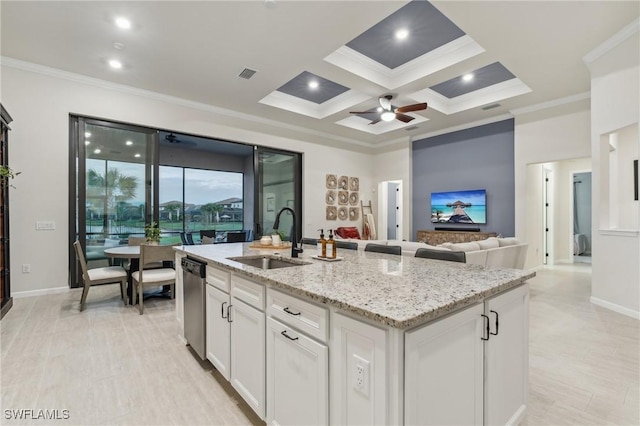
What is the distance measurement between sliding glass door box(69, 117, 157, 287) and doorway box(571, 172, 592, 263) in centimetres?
1057

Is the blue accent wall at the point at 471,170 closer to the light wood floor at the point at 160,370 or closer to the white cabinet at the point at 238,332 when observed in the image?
the light wood floor at the point at 160,370

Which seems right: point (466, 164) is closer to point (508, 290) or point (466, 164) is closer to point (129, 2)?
point (508, 290)

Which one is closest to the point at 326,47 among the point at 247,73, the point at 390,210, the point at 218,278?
the point at 247,73

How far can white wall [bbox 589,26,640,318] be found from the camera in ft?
11.6

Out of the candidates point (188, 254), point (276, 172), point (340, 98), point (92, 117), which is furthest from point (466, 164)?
point (92, 117)

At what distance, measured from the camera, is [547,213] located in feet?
23.8

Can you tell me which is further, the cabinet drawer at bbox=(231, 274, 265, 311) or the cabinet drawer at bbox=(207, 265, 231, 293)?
the cabinet drawer at bbox=(207, 265, 231, 293)

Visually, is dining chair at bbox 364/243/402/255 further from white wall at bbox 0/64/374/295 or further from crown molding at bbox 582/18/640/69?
white wall at bbox 0/64/374/295

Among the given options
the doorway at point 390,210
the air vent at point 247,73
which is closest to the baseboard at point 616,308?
the doorway at point 390,210

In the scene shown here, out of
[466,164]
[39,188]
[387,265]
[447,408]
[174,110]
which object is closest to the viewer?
[447,408]

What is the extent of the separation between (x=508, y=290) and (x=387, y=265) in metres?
0.72

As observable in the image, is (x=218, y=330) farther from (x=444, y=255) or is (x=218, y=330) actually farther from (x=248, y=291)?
→ (x=444, y=255)

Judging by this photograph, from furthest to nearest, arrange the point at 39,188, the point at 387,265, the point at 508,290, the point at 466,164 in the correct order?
the point at 466,164, the point at 39,188, the point at 387,265, the point at 508,290

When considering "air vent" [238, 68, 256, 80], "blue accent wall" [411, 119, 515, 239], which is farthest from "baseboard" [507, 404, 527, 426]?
"blue accent wall" [411, 119, 515, 239]
